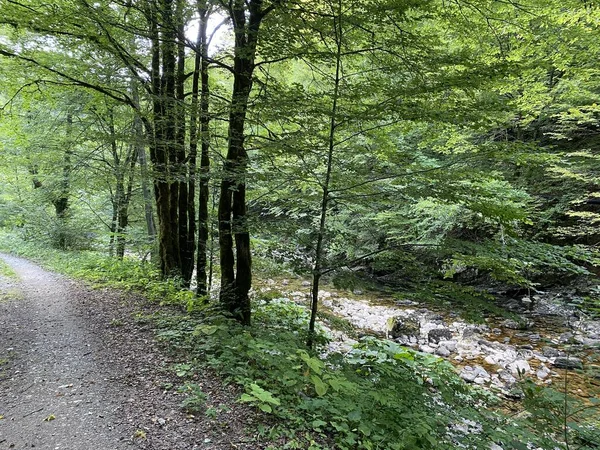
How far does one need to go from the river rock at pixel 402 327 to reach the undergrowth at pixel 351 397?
3.24 meters

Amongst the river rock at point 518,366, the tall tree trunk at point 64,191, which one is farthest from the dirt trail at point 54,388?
the tall tree trunk at point 64,191

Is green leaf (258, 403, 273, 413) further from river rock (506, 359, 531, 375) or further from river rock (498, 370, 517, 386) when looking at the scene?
river rock (506, 359, 531, 375)

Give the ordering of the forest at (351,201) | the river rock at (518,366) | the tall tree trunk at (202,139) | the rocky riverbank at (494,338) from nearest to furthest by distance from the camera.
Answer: the forest at (351,201), the tall tree trunk at (202,139), the rocky riverbank at (494,338), the river rock at (518,366)

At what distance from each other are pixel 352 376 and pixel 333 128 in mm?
2945

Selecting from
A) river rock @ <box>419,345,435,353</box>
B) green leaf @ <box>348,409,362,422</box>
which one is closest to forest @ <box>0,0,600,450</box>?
green leaf @ <box>348,409,362,422</box>

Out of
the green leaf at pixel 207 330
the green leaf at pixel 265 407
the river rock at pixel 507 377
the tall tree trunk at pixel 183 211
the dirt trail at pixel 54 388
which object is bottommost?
the river rock at pixel 507 377

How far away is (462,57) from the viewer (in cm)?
380

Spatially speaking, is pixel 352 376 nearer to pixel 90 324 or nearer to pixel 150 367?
pixel 150 367

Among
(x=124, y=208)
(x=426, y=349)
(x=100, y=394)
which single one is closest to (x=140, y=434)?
(x=100, y=394)

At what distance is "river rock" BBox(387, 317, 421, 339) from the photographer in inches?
343

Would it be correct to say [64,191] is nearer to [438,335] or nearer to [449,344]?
[438,335]

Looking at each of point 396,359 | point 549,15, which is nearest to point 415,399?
point 396,359

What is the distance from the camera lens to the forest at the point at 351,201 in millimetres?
3543

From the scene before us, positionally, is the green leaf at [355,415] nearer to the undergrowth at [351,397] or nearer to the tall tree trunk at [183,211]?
the undergrowth at [351,397]
